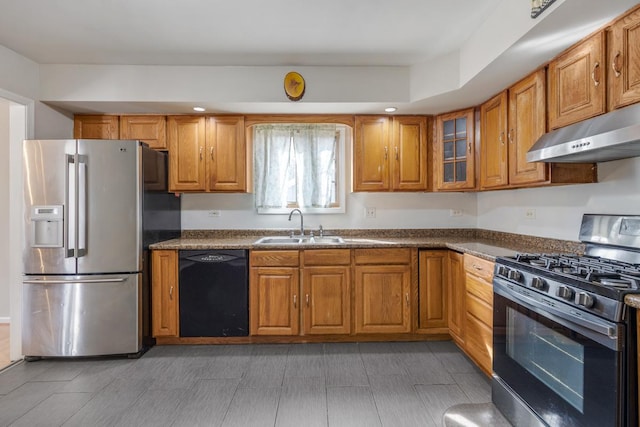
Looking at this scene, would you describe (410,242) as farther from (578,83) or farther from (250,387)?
(250,387)

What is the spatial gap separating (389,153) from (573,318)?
218 cm

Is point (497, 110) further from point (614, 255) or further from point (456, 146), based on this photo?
point (614, 255)

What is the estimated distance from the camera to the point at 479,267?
2436 mm

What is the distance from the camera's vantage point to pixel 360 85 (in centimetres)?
299

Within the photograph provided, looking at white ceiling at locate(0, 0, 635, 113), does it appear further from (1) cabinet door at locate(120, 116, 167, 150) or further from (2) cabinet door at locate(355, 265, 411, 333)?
(2) cabinet door at locate(355, 265, 411, 333)

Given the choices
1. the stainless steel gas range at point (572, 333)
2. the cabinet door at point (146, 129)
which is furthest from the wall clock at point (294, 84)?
the stainless steel gas range at point (572, 333)

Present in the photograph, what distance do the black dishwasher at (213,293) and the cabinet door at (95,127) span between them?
143cm

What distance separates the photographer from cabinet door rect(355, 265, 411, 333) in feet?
9.93

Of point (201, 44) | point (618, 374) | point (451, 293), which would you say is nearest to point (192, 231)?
point (201, 44)

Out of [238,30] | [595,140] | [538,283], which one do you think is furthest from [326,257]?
[595,140]

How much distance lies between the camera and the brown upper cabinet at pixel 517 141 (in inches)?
86.5

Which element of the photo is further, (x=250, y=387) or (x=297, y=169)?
(x=297, y=169)

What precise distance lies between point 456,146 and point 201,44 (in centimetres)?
237

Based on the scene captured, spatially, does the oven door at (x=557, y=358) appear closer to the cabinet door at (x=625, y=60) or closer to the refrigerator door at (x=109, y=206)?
the cabinet door at (x=625, y=60)
